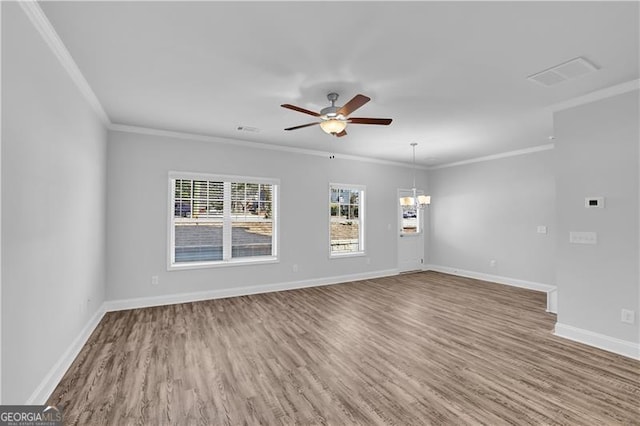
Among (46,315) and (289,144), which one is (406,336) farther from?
(289,144)

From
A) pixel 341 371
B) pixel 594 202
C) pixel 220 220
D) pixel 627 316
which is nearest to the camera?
pixel 341 371

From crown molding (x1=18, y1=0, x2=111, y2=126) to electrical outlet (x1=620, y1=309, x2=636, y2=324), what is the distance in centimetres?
583

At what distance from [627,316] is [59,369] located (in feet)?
18.3

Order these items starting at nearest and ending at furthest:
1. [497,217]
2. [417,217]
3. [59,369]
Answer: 1. [59,369]
2. [497,217]
3. [417,217]

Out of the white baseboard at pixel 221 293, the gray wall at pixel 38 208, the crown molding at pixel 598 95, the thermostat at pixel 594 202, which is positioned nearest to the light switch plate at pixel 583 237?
the thermostat at pixel 594 202

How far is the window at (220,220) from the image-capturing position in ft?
16.7

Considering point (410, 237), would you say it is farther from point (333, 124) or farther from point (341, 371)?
point (341, 371)

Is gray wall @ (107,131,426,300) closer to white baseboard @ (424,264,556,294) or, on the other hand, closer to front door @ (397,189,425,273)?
front door @ (397,189,425,273)

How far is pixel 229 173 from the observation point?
17.7 ft

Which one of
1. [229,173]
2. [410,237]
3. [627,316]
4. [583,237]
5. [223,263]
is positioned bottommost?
[627,316]

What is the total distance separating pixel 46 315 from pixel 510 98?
202 inches

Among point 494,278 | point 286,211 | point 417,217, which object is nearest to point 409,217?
point 417,217

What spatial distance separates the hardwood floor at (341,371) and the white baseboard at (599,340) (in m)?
0.14

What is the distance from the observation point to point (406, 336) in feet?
11.7
